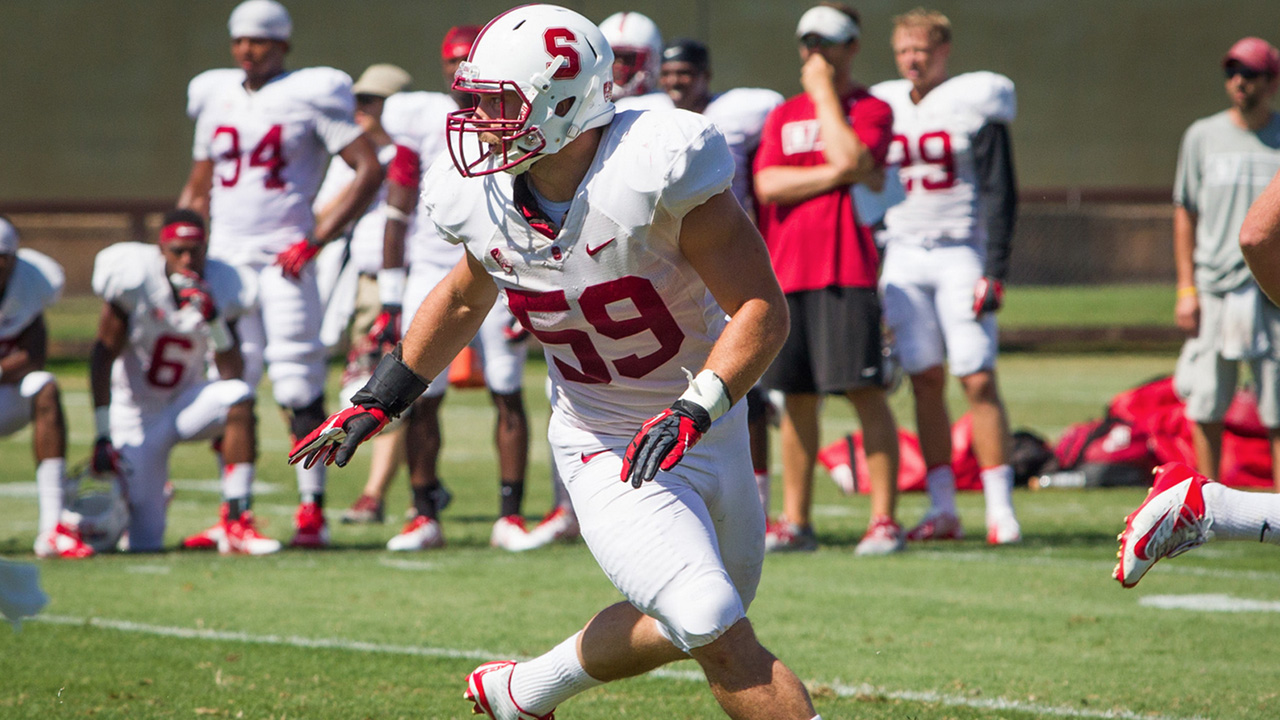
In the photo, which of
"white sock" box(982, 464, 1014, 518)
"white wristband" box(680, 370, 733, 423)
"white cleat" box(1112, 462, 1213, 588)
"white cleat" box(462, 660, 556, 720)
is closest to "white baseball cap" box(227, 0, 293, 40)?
"white sock" box(982, 464, 1014, 518)

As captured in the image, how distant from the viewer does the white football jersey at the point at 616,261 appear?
10.0ft

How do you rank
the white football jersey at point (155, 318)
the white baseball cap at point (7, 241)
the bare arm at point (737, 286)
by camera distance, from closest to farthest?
the bare arm at point (737, 286), the white football jersey at point (155, 318), the white baseball cap at point (7, 241)

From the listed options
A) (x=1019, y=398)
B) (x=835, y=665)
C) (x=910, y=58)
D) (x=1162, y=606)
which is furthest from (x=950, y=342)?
(x=1019, y=398)

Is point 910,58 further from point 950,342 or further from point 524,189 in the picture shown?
point 524,189

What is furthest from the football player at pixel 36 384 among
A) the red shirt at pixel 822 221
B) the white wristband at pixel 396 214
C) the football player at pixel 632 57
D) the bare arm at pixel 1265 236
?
the bare arm at pixel 1265 236

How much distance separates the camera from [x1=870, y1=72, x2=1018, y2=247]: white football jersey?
21.7 ft

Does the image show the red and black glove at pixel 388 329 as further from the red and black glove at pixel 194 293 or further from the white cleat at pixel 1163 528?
the white cleat at pixel 1163 528

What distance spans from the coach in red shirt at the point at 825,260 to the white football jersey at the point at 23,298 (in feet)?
10.2

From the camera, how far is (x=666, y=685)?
432 cm

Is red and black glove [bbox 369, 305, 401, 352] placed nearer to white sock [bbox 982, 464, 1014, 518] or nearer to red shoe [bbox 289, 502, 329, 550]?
red shoe [bbox 289, 502, 329, 550]

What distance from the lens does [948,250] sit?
671 cm

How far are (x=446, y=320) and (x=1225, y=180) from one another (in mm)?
4594

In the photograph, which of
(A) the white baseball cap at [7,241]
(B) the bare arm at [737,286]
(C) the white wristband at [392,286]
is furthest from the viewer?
(C) the white wristband at [392,286]

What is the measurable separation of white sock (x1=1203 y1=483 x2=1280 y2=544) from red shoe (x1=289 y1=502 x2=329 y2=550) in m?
4.07
